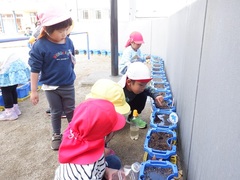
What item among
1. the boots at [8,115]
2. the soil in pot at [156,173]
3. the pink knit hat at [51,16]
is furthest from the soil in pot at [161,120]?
the boots at [8,115]

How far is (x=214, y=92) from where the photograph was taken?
3.25ft

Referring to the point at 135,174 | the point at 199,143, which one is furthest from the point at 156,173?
the point at 199,143

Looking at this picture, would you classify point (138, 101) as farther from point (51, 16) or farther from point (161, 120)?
point (51, 16)

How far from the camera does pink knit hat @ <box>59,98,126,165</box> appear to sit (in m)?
Answer: 1.14

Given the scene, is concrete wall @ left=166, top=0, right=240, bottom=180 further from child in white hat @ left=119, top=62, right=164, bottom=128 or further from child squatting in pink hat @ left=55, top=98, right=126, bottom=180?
child in white hat @ left=119, top=62, right=164, bottom=128

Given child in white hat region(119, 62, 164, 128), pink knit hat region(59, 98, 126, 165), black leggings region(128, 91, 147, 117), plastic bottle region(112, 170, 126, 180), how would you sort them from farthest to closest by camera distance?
black leggings region(128, 91, 147, 117)
child in white hat region(119, 62, 164, 128)
plastic bottle region(112, 170, 126, 180)
pink knit hat region(59, 98, 126, 165)

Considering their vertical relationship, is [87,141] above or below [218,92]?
below

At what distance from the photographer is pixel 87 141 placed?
3.91ft

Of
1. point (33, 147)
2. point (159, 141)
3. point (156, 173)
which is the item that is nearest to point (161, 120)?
point (159, 141)

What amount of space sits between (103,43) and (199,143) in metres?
8.32

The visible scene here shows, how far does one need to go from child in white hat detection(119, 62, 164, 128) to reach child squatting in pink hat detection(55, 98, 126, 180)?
97 cm

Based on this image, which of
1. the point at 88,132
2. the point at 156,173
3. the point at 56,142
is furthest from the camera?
the point at 56,142

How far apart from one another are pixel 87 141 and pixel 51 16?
122cm

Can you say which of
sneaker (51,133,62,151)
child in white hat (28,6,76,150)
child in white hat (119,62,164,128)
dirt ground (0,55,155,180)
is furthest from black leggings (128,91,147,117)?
sneaker (51,133,62,151)
